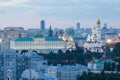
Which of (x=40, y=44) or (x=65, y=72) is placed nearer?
(x=65, y=72)

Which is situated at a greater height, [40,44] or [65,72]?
[65,72]

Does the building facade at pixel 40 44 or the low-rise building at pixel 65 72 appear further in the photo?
the building facade at pixel 40 44

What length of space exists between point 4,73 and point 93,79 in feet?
11.9

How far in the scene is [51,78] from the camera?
84.8 ft

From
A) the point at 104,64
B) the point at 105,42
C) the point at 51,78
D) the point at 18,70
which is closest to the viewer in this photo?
the point at 51,78

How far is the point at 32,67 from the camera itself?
31.4 metres

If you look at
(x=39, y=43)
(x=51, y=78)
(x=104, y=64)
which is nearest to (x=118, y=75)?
(x=51, y=78)

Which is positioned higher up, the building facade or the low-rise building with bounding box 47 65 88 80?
the low-rise building with bounding box 47 65 88 80

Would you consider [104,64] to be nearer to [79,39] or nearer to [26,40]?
[26,40]

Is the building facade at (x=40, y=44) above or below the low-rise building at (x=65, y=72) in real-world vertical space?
below

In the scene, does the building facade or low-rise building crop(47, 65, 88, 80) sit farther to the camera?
the building facade

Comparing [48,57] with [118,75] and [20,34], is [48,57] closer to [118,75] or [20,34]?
[118,75]

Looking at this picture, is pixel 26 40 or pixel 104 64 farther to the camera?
pixel 26 40

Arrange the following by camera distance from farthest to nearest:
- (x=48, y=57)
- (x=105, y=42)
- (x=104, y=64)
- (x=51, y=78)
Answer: (x=105, y=42) < (x=48, y=57) < (x=104, y=64) < (x=51, y=78)
